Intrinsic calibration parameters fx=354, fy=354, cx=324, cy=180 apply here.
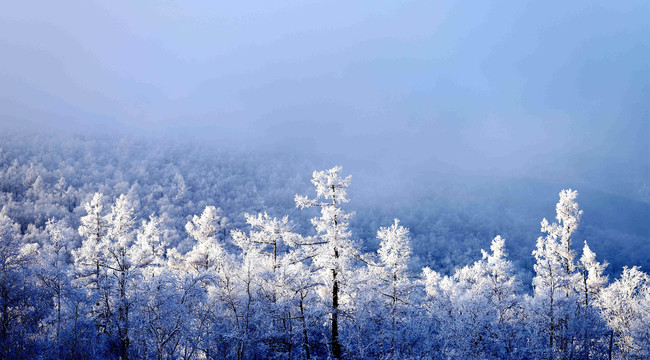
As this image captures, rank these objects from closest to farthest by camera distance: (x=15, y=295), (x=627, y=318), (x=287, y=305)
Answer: (x=287, y=305) < (x=15, y=295) < (x=627, y=318)

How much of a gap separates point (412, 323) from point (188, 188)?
5846 inches

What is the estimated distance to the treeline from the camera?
18375 mm

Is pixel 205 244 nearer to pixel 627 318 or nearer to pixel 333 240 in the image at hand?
pixel 333 240

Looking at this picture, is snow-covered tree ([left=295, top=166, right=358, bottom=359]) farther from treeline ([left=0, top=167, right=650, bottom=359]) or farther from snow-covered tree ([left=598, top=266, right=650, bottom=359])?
snow-covered tree ([left=598, top=266, right=650, bottom=359])

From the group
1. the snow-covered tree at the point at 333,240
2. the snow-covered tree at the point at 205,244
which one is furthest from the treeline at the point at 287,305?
the snow-covered tree at the point at 205,244

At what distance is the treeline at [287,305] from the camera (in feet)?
60.3

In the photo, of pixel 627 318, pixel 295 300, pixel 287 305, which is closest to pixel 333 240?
pixel 287 305

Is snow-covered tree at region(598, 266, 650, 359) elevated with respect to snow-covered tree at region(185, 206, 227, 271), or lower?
lower

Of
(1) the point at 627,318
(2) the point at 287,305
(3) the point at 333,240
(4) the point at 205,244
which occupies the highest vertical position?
(4) the point at 205,244

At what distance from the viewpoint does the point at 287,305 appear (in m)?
19.7

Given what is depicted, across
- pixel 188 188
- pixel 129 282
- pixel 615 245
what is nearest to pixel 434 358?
pixel 129 282

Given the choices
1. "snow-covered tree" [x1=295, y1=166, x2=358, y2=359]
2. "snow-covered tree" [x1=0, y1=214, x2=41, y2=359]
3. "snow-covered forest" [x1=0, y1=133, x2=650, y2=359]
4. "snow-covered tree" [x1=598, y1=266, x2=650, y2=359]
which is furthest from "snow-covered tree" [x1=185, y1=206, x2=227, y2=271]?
"snow-covered tree" [x1=598, y1=266, x2=650, y2=359]

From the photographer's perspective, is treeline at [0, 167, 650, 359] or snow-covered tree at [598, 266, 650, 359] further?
snow-covered tree at [598, 266, 650, 359]

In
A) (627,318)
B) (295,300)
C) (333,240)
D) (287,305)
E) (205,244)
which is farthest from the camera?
(205,244)
